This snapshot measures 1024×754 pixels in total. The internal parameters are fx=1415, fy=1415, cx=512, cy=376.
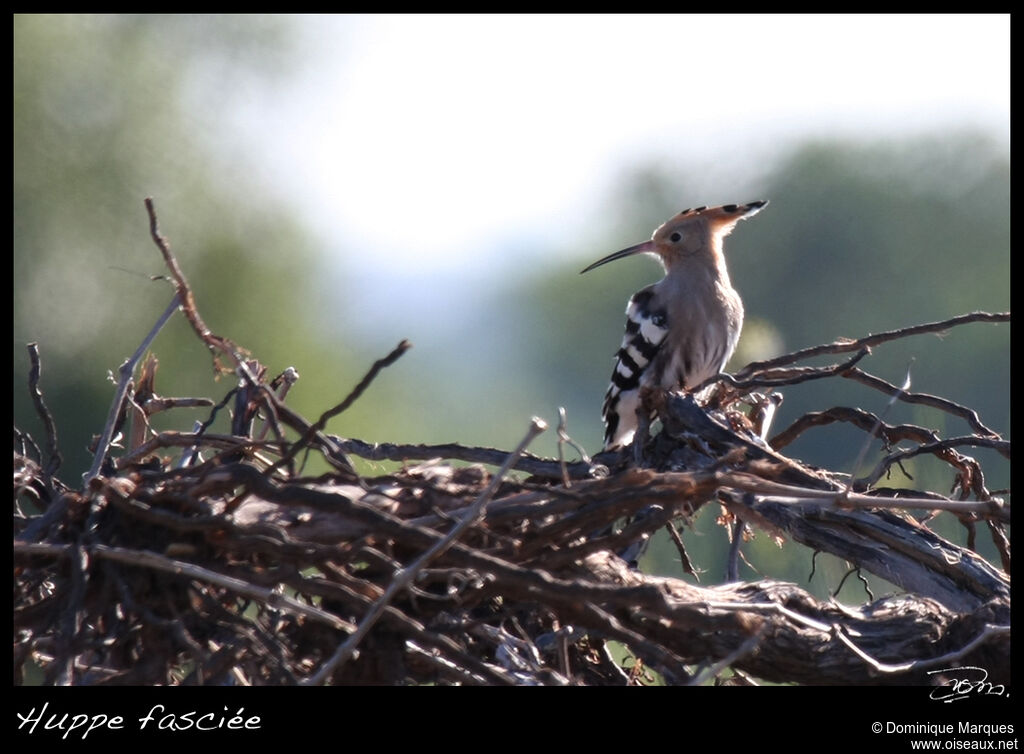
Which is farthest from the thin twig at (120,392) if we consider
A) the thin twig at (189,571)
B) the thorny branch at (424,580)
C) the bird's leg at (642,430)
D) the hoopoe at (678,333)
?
the hoopoe at (678,333)

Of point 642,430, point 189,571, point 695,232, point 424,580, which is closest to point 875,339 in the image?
point 642,430

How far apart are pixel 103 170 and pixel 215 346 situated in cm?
1079

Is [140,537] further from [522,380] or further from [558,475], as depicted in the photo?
[522,380]

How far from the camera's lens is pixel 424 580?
2170 mm

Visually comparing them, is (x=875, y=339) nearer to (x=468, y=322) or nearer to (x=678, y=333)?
(x=678, y=333)

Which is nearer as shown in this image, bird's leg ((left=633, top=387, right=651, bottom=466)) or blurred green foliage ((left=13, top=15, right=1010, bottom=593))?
bird's leg ((left=633, top=387, right=651, bottom=466))

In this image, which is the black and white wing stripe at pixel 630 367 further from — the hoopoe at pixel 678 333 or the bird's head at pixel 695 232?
the bird's head at pixel 695 232

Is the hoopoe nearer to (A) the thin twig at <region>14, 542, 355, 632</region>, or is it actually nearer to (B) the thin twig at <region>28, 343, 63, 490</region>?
(B) the thin twig at <region>28, 343, 63, 490</region>

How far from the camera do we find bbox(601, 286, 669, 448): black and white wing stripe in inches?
182

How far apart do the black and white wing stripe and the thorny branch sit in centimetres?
192

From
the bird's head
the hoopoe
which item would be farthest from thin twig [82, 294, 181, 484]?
the bird's head

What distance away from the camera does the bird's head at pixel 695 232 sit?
16.8 feet
